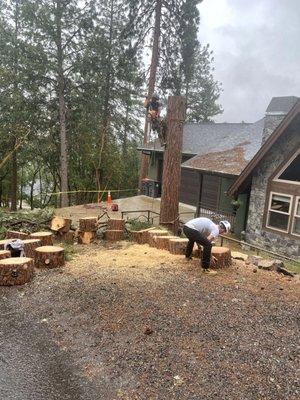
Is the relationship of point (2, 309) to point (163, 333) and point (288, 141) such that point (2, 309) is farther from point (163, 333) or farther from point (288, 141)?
point (288, 141)

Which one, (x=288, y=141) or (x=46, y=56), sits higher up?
(x=46, y=56)

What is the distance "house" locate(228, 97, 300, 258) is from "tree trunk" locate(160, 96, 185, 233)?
3465 mm

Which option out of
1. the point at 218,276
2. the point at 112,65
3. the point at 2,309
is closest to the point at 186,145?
the point at 112,65

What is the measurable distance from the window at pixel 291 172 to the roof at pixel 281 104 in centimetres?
210

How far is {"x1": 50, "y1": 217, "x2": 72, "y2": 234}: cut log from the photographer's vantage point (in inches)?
447

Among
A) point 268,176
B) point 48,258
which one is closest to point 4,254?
point 48,258

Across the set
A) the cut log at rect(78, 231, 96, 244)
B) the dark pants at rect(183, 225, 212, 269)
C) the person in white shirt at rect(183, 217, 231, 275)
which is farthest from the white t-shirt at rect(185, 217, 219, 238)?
the cut log at rect(78, 231, 96, 244)

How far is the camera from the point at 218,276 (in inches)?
317

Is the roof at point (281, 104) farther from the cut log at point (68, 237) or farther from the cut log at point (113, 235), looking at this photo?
the cut log at point (68, 237)

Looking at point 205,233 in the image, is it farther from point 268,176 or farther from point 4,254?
point 268,176

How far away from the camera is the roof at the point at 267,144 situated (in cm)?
1169

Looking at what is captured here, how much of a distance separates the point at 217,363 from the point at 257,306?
2036 millimetres

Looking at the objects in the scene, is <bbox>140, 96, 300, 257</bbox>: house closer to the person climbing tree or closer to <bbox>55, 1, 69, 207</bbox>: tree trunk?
the person climbing tree

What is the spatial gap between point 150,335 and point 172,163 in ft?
22.9
